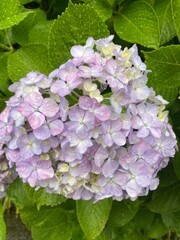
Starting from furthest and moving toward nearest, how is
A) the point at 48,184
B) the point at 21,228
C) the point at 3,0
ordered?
the point at 21,228
the point at 3,0
the point at 48,184

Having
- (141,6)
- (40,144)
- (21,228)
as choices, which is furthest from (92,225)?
(21,228)

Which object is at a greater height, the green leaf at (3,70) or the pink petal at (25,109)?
the pink petal at (25,109)

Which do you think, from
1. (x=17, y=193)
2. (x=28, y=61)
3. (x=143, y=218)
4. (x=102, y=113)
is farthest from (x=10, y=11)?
(x=143, y=218)

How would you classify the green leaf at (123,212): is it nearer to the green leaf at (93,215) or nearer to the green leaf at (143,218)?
the green leaf at (143,218)

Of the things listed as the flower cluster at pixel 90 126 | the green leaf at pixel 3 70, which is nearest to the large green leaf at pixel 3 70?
the green leaf at pixel 3 70

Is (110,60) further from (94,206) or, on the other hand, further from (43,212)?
(43,212)

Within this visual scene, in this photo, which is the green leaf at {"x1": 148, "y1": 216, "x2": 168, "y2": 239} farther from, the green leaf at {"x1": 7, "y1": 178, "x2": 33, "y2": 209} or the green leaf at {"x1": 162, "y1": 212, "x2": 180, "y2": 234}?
the green leaf at {"x1": 7, "y1": 178, "x2": 33, "y2": 209}

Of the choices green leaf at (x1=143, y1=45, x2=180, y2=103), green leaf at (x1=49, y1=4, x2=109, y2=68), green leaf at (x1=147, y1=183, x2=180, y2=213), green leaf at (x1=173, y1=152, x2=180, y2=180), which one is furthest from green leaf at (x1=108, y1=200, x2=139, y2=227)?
green leaf at (x1=49, y1=4, x2=109, y2=68)

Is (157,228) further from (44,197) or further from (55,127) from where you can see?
(55,127)
